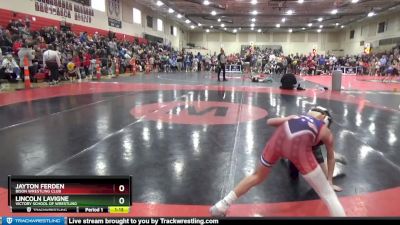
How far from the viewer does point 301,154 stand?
9.34 feet

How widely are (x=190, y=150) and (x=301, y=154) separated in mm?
2621

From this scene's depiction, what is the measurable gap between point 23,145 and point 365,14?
3433 centimetres

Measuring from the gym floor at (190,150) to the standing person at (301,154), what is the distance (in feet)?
1.28

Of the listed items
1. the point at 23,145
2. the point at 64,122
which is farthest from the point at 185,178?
the point at 64,122

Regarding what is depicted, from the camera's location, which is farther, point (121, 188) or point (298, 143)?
point (298, 143)

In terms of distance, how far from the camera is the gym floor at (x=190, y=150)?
3.50m

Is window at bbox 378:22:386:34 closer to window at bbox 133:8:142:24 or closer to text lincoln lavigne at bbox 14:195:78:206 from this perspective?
window at bbox 133:8:142:24

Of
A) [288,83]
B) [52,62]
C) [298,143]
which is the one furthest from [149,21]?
[298,143]

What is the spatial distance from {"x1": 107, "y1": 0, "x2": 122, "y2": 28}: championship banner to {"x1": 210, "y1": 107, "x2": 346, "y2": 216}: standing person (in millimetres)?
24678

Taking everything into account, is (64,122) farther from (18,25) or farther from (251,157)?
(18,25)

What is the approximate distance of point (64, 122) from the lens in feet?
23.5

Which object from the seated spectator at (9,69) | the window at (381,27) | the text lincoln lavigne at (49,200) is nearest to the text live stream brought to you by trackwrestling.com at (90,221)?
the text lincoln lavigne at (49,200)

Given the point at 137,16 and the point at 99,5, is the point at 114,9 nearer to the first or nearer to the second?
the point at 99,5

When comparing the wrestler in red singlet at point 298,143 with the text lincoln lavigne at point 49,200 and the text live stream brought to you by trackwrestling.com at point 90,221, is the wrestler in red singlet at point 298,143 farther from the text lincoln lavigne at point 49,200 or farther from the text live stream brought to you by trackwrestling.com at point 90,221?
the text lincoln lavigne at point 49,200
